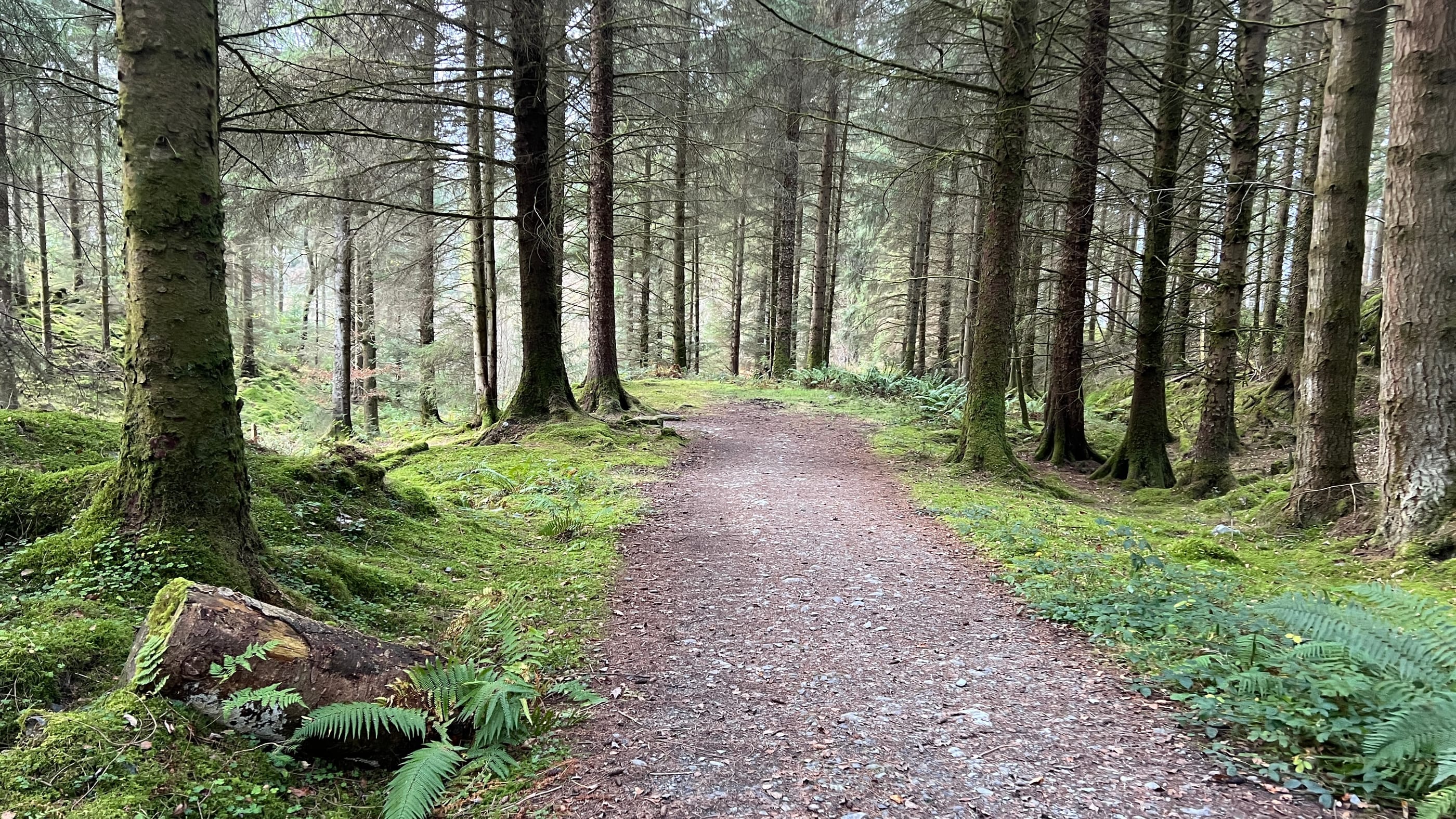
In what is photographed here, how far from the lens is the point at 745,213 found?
19922 mm

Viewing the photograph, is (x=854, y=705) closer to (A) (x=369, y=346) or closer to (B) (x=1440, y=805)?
(B) (x=1440, y=805)

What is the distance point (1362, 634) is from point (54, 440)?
683 centimetres

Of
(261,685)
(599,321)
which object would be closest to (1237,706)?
(261,685)

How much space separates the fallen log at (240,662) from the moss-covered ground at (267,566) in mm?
81

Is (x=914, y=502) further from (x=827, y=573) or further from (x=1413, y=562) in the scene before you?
(x=1413, y=562)

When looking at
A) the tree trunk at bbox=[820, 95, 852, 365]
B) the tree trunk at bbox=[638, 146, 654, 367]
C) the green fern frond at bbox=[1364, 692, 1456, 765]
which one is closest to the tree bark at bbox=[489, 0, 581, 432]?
the tree trunk at bbox=[638, 146, 654, 367]

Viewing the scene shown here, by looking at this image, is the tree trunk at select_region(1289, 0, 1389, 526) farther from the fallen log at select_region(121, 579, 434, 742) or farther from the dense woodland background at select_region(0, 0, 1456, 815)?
the fallen log at select_region(121, 579, 434, 742)

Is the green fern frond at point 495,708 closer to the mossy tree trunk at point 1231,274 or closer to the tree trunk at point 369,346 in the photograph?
the mossy tree trunk at point 1231,274

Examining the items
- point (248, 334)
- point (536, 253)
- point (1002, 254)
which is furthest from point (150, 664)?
point (248, 334)

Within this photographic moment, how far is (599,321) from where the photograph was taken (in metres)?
11.8

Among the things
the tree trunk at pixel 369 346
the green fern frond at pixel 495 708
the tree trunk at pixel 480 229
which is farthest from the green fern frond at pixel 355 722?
the tree trunk at pixel 369 346

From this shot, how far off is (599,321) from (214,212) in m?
8.64

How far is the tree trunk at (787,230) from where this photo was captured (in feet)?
59.9

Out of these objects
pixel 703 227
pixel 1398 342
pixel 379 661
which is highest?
pixel 703 227
